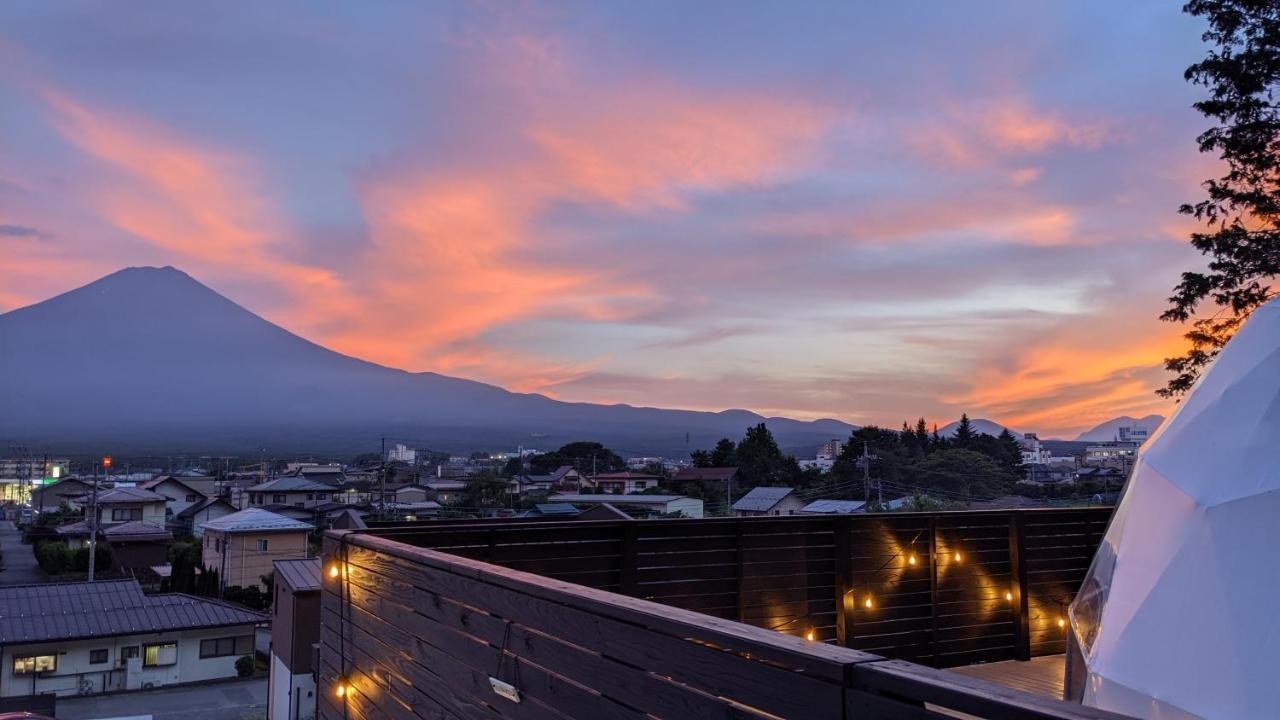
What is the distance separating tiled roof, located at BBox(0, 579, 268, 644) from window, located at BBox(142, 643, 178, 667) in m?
0.67

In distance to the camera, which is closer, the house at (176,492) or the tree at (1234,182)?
the tree at (1234,182)

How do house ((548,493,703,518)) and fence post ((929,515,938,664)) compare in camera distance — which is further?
house ((548,493,703,518))

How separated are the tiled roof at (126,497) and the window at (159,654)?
2074 centimetres

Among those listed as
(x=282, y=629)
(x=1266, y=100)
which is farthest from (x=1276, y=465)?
(x=1266, y=100)

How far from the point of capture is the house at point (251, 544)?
2631 centimetres

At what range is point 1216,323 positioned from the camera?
16000mm

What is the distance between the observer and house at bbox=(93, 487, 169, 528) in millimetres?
36781

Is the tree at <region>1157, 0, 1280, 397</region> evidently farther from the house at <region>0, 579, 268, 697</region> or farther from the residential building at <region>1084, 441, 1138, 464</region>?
the house at <region>0, 579, 268, 697</region>

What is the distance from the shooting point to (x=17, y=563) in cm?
3209

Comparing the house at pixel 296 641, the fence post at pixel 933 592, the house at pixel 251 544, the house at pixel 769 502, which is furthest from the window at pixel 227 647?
the fence post at pixel 933 592

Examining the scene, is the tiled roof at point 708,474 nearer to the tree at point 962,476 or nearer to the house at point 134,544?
the tree at point 962,476

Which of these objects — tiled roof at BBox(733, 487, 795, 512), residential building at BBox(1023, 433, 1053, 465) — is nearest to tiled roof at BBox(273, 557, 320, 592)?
tiled roof at BBox(733, 487, 795, 512)

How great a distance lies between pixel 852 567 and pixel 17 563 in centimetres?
3889

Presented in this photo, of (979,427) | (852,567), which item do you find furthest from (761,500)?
(979,427)
